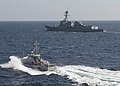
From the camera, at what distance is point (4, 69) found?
7188cm

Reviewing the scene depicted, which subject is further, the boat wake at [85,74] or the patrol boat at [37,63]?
the patrol boat at [37,63]

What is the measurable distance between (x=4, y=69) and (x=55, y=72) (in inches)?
482

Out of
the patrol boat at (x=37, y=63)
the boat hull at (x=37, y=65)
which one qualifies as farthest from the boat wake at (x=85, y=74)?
the patrol boat at (x=37, y=63)

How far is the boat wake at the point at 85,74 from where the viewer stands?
5518 cm

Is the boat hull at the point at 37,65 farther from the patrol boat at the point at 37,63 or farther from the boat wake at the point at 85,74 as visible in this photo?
the boat wake at the point at 85,74

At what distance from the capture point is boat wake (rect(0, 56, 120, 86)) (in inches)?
2172

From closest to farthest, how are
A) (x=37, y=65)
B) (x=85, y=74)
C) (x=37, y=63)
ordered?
1. (x=85, y=74)
2. (x=37, y=65)
3. (x=37, y=63)

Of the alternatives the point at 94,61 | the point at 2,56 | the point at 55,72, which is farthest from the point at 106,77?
the point at 2,56

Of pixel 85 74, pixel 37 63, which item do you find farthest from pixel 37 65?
pixel 85 74

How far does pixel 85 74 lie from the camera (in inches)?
2411

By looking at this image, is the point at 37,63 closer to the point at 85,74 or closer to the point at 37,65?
the point at 37,65

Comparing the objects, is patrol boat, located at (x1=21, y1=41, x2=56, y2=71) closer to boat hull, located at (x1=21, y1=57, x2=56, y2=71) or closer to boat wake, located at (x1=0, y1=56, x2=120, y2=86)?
boat hull, located at (x1=21, y1=57, x2=56, y2=71)

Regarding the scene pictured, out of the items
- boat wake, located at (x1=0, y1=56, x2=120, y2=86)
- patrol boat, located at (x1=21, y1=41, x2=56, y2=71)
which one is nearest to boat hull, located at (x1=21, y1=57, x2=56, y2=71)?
patrol boat, located at (x1=21, y1=41, x2=56, y2=71)

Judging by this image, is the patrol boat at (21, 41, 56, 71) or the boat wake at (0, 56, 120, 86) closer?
the boat wake at (0, 56, 120, 86)
